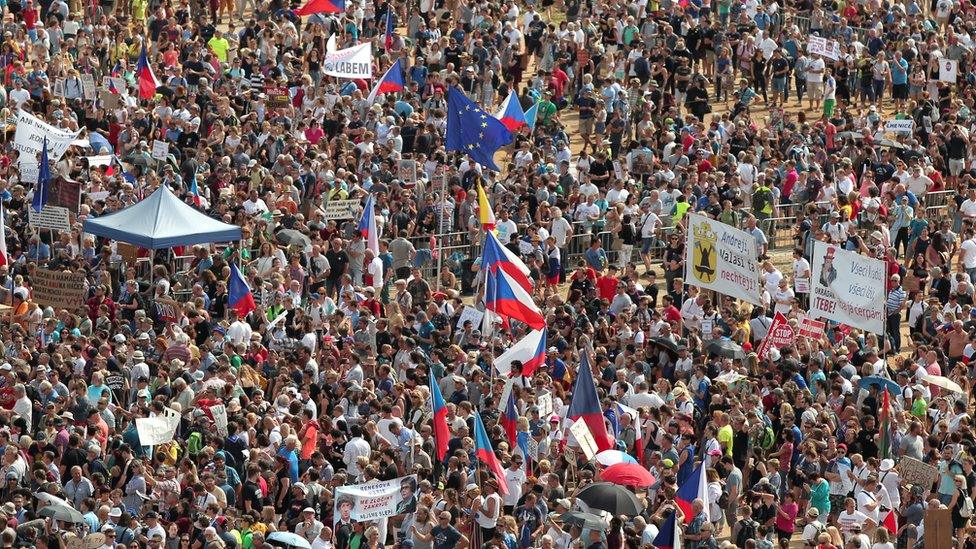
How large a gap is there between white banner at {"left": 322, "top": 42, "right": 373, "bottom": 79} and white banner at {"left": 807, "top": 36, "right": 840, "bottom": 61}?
8.57 meters

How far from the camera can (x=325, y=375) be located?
2986cm

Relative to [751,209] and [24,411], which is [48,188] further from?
[751,209]

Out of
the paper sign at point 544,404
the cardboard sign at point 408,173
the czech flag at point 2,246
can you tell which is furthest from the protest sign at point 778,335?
the czech flag at point 2,246

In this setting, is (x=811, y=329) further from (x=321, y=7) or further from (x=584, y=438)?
(x=321, y=7)

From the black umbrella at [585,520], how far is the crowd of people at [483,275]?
2.0 inches

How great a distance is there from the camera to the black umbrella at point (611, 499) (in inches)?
1004

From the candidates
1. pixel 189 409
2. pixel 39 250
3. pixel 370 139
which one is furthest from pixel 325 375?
pixel 370 139

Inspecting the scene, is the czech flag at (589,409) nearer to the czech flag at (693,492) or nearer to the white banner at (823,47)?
the czech flag at (693,492)

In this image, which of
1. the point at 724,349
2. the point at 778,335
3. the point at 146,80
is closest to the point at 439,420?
the point at 724,349

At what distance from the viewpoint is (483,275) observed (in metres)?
32.0

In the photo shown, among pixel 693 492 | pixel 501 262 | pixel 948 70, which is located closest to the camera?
pixel 693 492

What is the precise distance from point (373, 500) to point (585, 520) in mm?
2185

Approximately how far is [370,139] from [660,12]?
10062 mm

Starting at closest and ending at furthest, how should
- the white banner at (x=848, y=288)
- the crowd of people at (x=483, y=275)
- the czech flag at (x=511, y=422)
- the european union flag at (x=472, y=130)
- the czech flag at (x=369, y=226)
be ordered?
the crowd of people at (x=483, y=275), the czech flag at (x=511, y=422), the white banner at (x=848, y=288), the czech flag at (x=369, y=226), the european union flag at (x=472, y=130)
